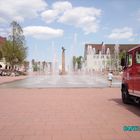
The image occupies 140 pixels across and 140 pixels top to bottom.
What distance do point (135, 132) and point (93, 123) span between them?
5.24ft

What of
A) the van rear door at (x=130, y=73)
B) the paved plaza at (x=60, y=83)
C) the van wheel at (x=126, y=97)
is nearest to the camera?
the van rear door at (x=130, y=73)

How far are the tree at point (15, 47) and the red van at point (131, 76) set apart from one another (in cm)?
7043

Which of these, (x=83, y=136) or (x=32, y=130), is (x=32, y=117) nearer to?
(x=32, y=130)

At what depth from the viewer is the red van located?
40.3 ft

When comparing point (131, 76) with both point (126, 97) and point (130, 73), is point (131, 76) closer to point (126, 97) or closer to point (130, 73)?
point (130, 73)

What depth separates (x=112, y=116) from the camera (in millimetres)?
10727

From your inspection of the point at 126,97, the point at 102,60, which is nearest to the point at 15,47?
the point at 102,60

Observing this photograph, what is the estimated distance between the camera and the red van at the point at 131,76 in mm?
12276

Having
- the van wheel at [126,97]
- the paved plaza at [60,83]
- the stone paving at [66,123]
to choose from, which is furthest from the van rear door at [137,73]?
the paved plaza at [60,83]

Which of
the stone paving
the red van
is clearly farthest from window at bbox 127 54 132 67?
the stone paving

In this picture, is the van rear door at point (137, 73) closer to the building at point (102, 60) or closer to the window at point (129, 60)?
the window at point (129, 60)

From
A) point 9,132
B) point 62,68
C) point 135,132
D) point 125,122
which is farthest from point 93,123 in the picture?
point 62,68

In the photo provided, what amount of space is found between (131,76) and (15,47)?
72.4 meters

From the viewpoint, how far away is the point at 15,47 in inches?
3285
